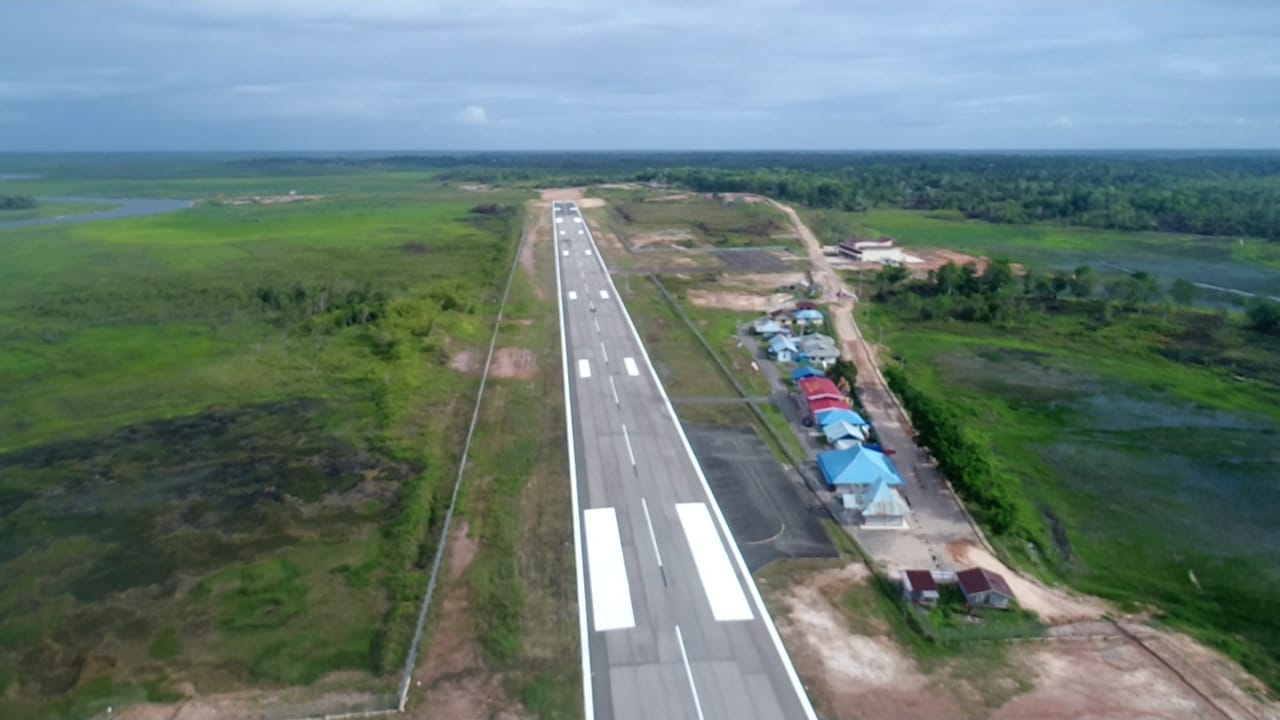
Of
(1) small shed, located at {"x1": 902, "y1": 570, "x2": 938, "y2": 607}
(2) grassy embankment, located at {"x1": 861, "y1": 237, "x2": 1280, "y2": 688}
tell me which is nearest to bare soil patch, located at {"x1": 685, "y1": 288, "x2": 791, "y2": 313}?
(2) grassy embankment, located at {"x1": 861, "y1": 237, "x2": 1280, "y2": 688}

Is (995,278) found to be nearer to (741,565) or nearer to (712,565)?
(741,565)

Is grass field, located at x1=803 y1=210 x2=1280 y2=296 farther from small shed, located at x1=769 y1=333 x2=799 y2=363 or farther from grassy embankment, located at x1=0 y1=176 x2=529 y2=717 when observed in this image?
grassy embankment, located at x1=0 y1=176 x2=529 y2=717

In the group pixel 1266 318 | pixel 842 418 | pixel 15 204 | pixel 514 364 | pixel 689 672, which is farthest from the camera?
pixel 15 204

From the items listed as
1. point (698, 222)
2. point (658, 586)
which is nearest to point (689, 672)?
point (658, 586)

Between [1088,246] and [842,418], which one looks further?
[1088,246]

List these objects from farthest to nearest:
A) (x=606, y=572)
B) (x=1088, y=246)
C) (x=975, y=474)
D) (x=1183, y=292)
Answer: (x=1088, y=246) → (x=1183, y=292) → (x=975, y=474) → (x=606, y=572)

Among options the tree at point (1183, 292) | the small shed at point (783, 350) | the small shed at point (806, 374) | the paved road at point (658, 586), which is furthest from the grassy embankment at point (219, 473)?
the tree at point (1183, 292)

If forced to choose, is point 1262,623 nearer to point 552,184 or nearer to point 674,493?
point 674,493
